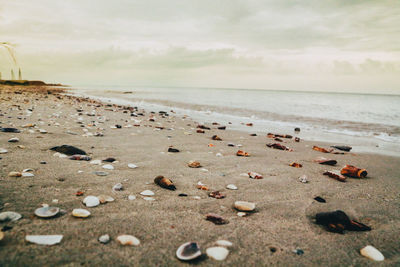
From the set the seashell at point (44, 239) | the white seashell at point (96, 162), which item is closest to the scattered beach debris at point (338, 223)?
the seashell at point (44, 239)

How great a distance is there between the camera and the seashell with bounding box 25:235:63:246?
1.37 metres

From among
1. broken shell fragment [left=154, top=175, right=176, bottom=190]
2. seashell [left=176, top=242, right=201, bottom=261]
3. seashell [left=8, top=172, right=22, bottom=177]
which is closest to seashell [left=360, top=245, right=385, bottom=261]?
seashell [left=176, top=242, right=201, bottom=261]

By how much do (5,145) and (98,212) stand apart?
114 inches

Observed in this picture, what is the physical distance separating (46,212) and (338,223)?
2.32m

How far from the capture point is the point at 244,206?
7.04 ft

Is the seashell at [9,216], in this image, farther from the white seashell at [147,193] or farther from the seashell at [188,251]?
the seashell at [188,251]

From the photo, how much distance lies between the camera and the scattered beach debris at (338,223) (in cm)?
187

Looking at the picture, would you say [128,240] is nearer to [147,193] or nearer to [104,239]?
[104,239]

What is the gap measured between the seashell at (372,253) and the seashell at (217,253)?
0.99 metres

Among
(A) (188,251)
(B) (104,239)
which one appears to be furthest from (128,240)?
(A) (188,251)

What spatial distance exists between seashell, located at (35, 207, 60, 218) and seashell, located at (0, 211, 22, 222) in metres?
0.11

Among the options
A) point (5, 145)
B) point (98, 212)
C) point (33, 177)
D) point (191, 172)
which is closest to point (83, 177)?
point (33, 177)

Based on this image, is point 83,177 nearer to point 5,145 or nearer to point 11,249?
point 11,249

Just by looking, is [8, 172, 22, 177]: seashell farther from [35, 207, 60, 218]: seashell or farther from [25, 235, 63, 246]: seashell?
[25, 235, 63, 246]: seashell
